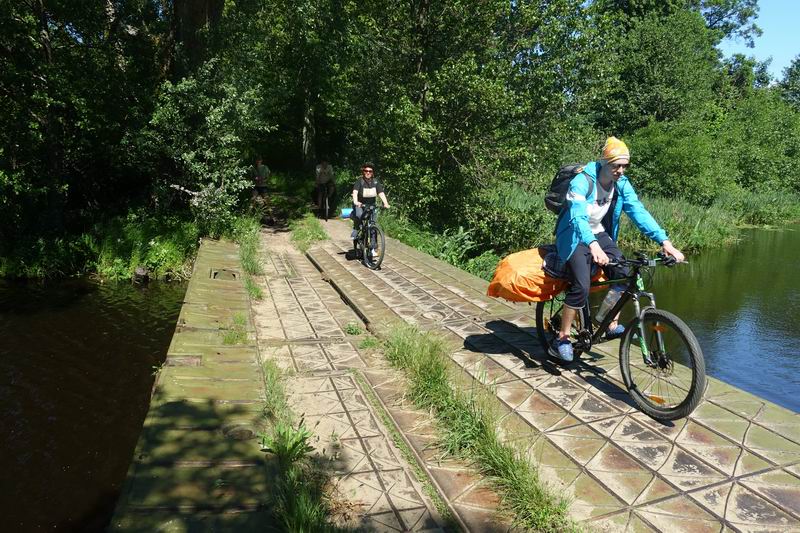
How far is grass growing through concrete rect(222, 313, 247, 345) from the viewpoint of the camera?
4996 mm

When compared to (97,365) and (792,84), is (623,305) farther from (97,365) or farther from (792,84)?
(792,84)

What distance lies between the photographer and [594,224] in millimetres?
4488

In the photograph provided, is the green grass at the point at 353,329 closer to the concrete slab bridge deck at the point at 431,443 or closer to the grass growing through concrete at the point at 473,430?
the concrete slab bridge deck at the point at 431,443

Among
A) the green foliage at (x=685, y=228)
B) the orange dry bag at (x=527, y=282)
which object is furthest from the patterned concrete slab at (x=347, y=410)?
the green foliage at (x=685, y=228)

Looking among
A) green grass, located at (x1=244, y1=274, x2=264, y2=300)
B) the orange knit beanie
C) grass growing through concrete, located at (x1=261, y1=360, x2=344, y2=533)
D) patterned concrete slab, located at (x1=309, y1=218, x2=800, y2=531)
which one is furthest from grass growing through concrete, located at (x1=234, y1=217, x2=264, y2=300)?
the orange knit beanie

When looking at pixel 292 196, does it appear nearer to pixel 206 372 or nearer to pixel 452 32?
pixel 452 32

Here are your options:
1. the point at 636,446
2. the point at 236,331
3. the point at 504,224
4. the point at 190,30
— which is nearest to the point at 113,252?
the point at 190,30

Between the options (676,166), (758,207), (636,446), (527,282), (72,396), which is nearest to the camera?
(636,446)

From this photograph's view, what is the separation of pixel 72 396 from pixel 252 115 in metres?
9.33

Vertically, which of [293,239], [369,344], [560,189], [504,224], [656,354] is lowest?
[369,344]

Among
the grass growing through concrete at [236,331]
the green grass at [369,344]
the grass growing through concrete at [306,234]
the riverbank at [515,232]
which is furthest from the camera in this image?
the riverbank at [515,232]

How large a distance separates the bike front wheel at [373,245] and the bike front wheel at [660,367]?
227 inches

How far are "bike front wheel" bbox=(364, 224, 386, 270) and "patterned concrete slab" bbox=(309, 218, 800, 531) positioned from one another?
3.95 m

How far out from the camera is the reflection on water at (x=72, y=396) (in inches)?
168
